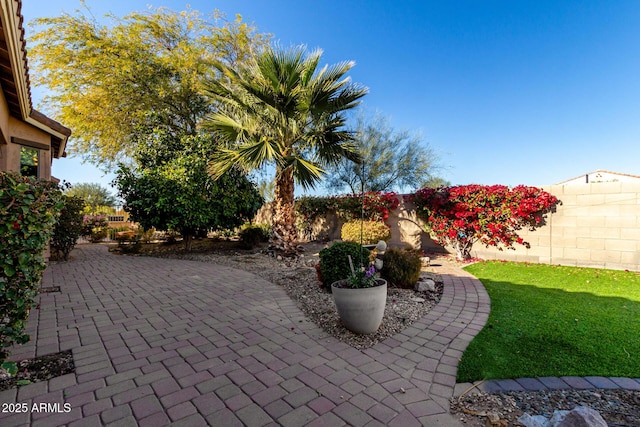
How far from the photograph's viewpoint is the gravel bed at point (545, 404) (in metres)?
2.07

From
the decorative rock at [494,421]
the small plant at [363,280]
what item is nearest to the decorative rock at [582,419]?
the decorative rock at [494,421]

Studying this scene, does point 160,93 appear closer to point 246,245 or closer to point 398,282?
point 246,245

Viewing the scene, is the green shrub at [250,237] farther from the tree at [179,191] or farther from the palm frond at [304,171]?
the palm frond at [304,171]

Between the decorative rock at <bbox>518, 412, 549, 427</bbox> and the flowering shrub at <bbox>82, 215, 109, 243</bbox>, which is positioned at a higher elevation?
the flowering shrub at <bbox>82, 215, 109, 243</bbox>

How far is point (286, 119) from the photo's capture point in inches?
295

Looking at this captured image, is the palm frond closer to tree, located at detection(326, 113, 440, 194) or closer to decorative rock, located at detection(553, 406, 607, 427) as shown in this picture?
decorative rock, located at detection(553, 406, 607, 427)

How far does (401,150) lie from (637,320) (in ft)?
44.1

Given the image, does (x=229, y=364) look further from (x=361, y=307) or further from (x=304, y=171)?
(x=304, y=171)

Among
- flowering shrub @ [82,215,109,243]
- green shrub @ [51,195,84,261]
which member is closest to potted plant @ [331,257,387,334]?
green shrub @ [51,195,84,261]

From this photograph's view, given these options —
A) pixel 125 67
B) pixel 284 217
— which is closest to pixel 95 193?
pixel 125 67

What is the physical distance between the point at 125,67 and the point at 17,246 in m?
12.1

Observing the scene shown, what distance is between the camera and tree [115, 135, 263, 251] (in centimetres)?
881

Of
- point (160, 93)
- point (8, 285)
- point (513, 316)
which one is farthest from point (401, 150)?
point (8, 285)

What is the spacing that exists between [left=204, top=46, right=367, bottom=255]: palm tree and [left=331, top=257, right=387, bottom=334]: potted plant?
4037 millimetres
